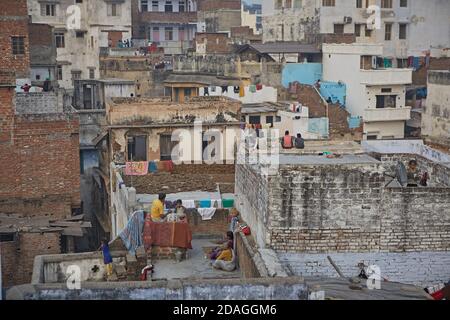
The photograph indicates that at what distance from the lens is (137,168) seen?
26.8 m

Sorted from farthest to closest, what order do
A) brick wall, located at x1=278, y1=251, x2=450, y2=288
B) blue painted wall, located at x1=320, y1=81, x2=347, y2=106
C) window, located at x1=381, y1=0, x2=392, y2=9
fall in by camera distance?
window, located at x1=381, y1=0, x2=392, y2=9 → blue painted wall, located at x1=320, y1=81, x2=347, y2=106 → brick wall, located at x1=278, y1=251, x2=450, y2=288

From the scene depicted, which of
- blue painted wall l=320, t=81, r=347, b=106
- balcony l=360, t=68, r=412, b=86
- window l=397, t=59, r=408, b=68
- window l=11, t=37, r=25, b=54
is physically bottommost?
blue painted wall l=320, t=81, r=347, b=106

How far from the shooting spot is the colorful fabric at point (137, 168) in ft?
87.3

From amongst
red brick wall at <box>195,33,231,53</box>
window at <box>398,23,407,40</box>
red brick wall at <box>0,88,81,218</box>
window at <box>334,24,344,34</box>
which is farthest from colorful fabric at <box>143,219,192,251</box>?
red brick wall at <box>195,33,231,53</box>

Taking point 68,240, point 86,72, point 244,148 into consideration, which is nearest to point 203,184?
point 68,240

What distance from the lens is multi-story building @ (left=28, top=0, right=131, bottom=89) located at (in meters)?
54.0

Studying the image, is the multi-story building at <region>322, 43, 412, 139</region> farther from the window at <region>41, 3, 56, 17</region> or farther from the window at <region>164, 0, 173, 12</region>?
the window at <region>164, 0, 173, 12</region>

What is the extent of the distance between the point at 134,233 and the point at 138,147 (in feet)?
42.8

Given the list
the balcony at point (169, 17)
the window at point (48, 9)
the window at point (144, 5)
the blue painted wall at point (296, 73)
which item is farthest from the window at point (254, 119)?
the window at point (144, 5)

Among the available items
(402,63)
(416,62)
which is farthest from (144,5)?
(416,62)

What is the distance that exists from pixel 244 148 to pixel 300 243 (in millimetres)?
4245

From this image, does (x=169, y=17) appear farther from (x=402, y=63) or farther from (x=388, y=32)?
(x=402, y=63)

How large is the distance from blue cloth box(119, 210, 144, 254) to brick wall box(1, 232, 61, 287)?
21.7 ft
